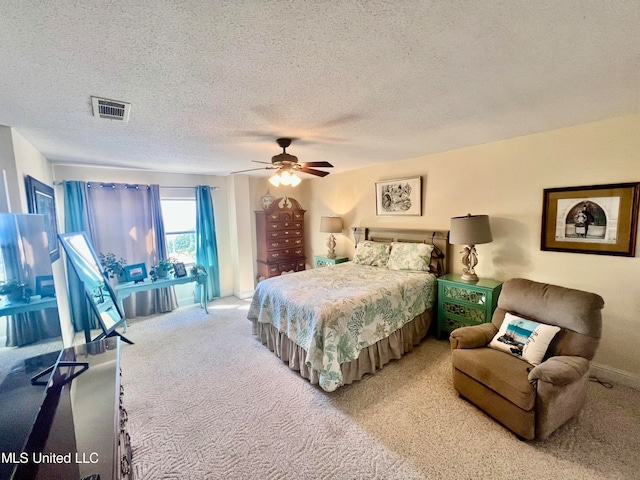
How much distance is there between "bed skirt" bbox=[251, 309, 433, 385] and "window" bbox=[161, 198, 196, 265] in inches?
91.6

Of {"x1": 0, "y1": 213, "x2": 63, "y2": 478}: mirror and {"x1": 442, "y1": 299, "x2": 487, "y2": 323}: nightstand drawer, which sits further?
{"x1": 442, "y1": 299, "x2": 487, "y2": 323}: nightstand drawer

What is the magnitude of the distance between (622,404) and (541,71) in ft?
8.85

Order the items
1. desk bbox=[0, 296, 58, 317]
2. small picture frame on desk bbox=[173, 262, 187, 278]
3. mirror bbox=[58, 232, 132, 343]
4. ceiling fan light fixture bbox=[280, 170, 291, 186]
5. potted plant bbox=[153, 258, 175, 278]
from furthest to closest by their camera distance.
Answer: small picture frame on desk bbox=[173, 262, 187, 278] → potted plant bbox=[153, 258, 175, 278] → mirror bbox=[58, 232, 132, 343] → ceiling fan light fixture bbox=[280, 170, 291, 186] → desk bbox=[0, 296, 58, 317]

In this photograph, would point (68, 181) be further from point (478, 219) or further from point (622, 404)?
point (622, 404)

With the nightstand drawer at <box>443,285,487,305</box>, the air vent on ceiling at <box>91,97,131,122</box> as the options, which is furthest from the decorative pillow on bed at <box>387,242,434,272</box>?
the air vent on ceiling at <box>91,97,131,122</box>

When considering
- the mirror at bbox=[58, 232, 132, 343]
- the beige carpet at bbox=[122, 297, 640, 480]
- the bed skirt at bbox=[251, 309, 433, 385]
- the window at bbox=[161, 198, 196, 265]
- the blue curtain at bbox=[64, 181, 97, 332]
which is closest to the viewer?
the beige carpet at bbox=[122, 297, 640, 480]

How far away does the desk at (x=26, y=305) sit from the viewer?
1.30 metres

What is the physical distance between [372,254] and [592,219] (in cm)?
244

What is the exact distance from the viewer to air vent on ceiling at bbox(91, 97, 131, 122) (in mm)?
1753

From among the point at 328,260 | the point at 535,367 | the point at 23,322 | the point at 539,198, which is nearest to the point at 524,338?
the point at 535,367

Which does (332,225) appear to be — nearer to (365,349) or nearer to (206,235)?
(206,235)

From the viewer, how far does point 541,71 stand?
4.99ft

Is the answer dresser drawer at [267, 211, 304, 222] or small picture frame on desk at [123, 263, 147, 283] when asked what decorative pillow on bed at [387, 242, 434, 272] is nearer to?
dresser drawer at [267, 211, 304, 222]

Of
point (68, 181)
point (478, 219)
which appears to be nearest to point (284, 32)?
point (478, 219)
